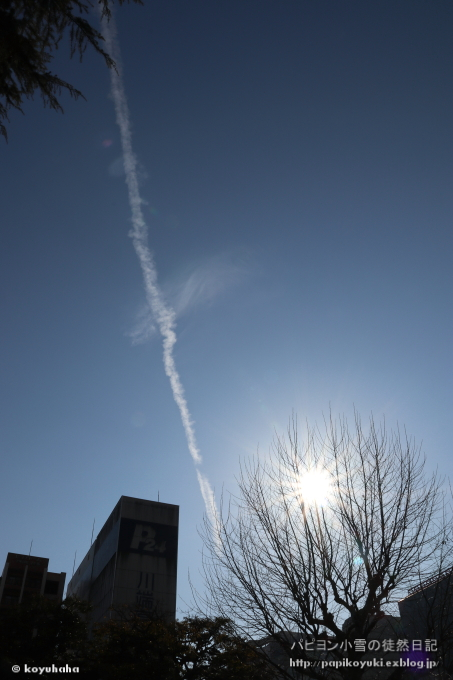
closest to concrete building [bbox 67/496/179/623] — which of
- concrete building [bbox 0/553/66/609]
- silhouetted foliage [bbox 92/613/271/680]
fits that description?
concrete building [bbox 0/553/66/609]

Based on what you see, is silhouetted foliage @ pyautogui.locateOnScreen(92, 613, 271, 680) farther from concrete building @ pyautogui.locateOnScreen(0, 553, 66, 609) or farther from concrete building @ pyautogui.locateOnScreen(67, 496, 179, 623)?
concrete building @ pyautogui.locateOnScreen(0, 553, 66, 609)

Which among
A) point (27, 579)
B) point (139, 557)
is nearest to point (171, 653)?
point (139, 557)

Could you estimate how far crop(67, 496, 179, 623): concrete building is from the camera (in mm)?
53606

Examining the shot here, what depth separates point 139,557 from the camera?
55594 mm

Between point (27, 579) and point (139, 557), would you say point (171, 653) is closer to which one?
point (139, 557)

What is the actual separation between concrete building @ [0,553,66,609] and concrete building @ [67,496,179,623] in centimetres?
539

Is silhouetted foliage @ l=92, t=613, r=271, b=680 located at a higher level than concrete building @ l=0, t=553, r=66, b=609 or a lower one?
lower

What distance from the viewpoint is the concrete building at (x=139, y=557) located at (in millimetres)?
53606

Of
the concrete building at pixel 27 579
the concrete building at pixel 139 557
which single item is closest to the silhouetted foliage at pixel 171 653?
the concrete building at pixel 139 557

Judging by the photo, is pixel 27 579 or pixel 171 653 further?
pixel 27 579

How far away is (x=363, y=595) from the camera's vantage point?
997cm

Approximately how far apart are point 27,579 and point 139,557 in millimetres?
16329

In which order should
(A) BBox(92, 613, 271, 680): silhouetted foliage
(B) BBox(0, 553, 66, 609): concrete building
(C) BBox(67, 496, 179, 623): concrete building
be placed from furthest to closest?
1. (B) BBox(0, 553, 66, 609): concrete building
2. (C) BBox(67, 496, 179, 623): concrete building
3. (A) BBox(92, 613, 271, 680): silhouetted foliage

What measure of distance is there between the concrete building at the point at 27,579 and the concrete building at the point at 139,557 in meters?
5.39
